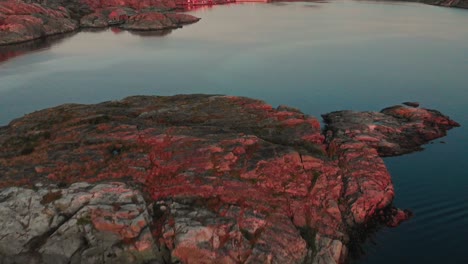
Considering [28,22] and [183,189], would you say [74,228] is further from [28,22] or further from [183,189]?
[28,22]

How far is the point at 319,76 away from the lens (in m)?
83.3

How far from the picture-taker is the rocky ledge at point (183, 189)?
89.1ft

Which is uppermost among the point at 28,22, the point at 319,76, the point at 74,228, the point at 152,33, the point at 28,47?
the point at 74,228

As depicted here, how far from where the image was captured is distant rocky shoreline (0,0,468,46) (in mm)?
129500

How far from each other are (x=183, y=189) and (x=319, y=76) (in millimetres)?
58744

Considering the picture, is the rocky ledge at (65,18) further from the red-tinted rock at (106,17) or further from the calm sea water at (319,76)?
the calm sea water at (319,76)

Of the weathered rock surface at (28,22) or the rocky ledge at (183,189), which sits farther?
the weathered rock surface at (28,22)

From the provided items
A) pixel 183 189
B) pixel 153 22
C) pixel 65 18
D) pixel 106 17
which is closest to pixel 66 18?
pixel 65 18

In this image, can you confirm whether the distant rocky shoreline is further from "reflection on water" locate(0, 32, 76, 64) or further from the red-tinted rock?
"reflection on water" locate(0, 32, 76, 64)

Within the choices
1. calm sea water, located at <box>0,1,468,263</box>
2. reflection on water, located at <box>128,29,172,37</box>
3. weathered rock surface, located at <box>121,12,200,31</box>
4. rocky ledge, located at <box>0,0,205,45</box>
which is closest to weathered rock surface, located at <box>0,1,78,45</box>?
rocky ledge, located at <box>0,0,205,45</box>

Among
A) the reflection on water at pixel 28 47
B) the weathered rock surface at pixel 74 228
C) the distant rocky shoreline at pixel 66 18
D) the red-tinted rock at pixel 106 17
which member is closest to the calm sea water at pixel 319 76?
the reflection on water at pixel 28 47

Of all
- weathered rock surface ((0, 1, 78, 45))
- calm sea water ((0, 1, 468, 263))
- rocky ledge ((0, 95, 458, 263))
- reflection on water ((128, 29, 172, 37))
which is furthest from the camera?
reflection on water ((128, 29, 172, 37))

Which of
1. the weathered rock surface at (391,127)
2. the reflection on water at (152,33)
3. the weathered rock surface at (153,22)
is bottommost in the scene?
the reflection on water at (152,33)

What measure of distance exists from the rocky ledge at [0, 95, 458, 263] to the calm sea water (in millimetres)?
4797
